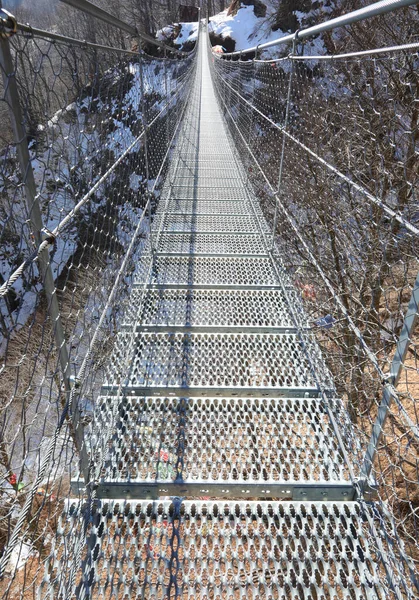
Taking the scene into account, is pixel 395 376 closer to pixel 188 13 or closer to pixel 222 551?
pixel 222 551

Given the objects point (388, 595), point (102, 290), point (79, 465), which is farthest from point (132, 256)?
point (388, 595)

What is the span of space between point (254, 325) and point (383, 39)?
4578mm

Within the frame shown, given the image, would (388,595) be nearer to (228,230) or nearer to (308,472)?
(308,472)

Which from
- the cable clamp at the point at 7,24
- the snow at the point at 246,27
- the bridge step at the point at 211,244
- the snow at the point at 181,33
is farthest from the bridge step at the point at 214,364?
the snow at the point at 181,33

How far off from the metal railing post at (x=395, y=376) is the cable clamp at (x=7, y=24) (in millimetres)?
854

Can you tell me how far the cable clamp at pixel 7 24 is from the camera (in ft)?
1.97

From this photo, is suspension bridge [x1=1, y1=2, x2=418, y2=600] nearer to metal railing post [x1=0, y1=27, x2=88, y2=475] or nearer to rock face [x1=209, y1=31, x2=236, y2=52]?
metal railing post [x1=0, y1=27, x2=88, y2=475]

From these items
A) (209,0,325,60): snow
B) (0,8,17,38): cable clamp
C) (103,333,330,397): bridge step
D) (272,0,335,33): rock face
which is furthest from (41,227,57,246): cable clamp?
(209,0,325,60): snow

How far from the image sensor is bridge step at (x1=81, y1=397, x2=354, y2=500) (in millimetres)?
1181

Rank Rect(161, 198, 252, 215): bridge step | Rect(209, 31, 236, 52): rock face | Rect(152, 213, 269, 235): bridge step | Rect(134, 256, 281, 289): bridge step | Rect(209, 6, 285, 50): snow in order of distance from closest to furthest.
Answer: Rect(134, 256, 281, 289): bridge step
Rect(152, 213, 269, 235): bridge step
Rect(161, 198, 252, 215): bridge step
Rect(209, 6, 285, 50): snow
Rect(209, 31, 236, 52): rock face

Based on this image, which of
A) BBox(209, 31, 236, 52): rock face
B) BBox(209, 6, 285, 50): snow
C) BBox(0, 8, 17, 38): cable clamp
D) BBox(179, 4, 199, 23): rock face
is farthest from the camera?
BBox(179, 4, 199, 23): rock face

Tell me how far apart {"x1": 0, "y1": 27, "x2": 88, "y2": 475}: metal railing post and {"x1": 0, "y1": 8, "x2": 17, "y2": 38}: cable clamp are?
2cm

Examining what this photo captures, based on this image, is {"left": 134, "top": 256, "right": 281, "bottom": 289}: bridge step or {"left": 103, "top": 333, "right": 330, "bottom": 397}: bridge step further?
{"left": 134, "top": 256, "right": 281, "bottom": 289}: bridge step

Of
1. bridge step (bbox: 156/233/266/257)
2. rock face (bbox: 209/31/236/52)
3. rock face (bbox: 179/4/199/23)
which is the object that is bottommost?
bridge step (bbox: 156/233/266/257)
